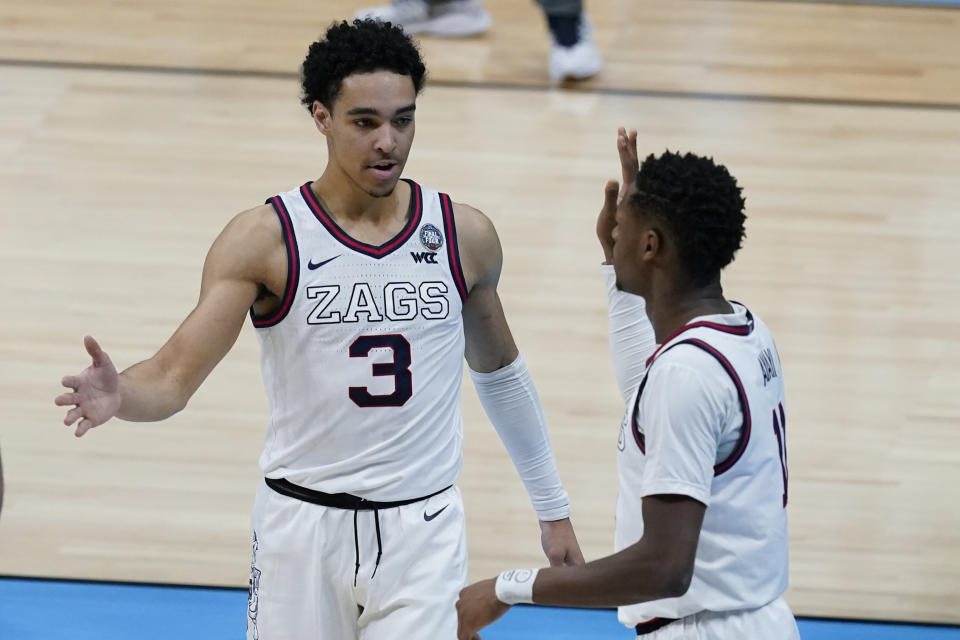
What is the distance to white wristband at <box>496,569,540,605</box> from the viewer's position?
2.42 meters

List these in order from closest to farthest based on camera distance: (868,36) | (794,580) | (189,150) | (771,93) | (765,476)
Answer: (765,476) < (794,580) < (189,150) < (771,93) < (868,36)

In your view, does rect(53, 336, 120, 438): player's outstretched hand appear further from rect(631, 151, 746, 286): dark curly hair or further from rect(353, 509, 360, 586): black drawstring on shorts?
rect(631, 151, 746, 286): dark curly hair

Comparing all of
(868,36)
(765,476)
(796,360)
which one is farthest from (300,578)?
(868,36)

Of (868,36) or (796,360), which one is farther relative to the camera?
(868,36)

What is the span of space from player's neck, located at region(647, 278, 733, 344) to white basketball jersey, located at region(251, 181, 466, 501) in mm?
576

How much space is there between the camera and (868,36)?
8.64 m

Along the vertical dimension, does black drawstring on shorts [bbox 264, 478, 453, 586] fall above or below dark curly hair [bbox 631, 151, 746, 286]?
below

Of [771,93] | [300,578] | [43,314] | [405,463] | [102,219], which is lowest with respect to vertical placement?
[300,578]

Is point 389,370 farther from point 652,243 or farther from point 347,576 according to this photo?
point 652,243

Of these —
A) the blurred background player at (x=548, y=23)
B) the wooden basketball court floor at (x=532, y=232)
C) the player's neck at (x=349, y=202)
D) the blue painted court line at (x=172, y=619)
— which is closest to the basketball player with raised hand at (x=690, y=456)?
the player's neck at (x=349, y=202)

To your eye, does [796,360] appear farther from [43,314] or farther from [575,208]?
[43,314]

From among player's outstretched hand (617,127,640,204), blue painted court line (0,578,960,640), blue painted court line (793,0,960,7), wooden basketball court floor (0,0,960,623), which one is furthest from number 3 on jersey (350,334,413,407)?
blue painted court line (793,0,960,7)

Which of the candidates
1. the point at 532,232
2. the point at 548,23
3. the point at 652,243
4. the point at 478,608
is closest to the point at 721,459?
the point at 652,243

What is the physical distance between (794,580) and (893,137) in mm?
3690
